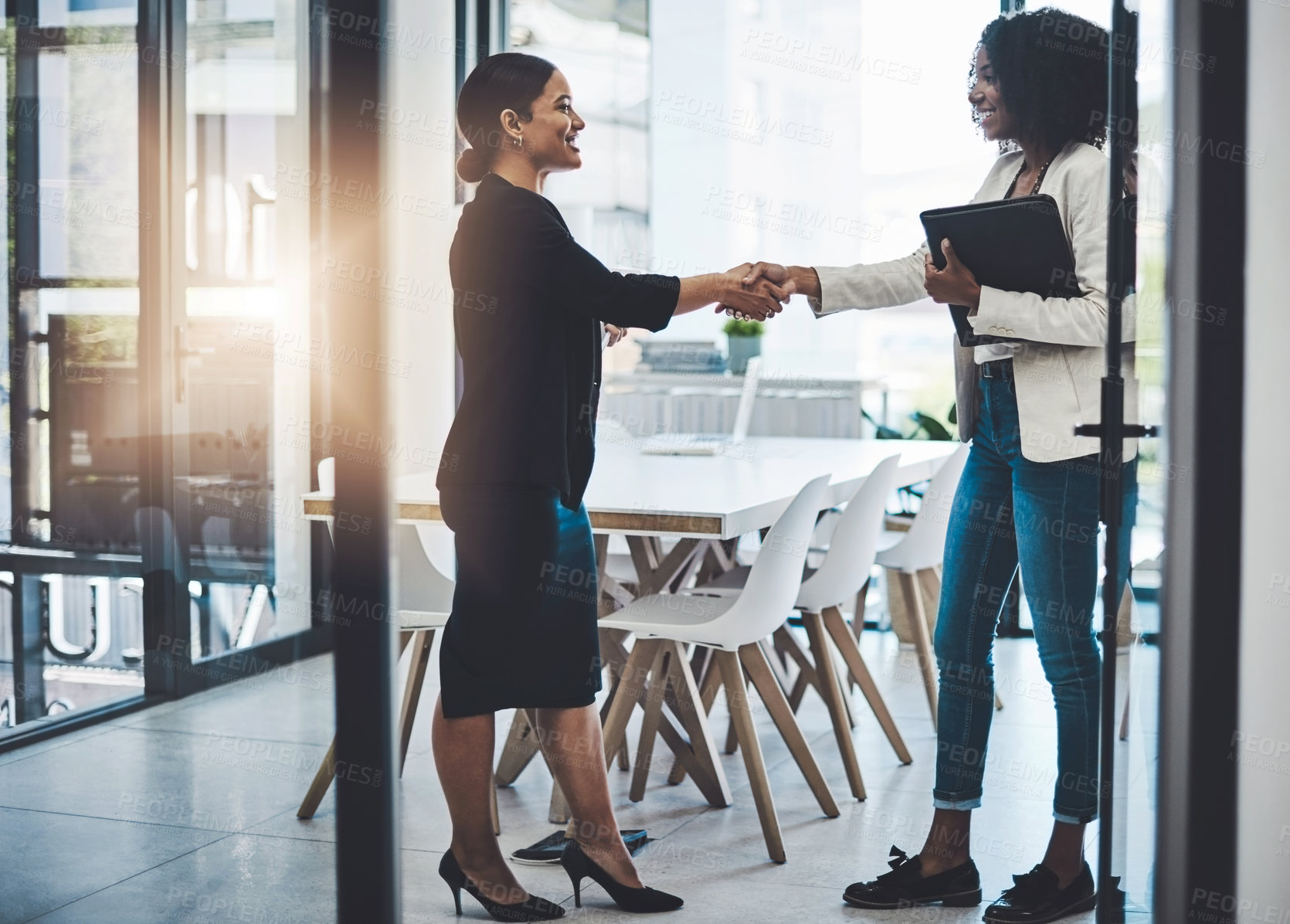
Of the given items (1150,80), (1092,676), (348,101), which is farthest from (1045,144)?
(348,101)

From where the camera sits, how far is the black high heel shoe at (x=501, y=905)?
2369mm

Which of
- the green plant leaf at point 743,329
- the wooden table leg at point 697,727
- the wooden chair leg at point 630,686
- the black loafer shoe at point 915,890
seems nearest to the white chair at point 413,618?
the wooden chair leg at point 630,686

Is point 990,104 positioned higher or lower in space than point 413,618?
higher

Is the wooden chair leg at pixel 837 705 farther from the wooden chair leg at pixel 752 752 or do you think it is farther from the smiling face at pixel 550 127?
the smiling face at pixel 550 127

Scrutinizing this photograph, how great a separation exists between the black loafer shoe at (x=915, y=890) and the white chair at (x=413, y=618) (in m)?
0.87

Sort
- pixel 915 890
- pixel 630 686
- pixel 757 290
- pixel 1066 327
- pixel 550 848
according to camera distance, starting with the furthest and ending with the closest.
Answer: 1. pixel 630 686
2. pixel 550 848
3. pixel 757 290
4. pixel 915 890
5. pixel 1066 327

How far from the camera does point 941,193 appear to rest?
534cm

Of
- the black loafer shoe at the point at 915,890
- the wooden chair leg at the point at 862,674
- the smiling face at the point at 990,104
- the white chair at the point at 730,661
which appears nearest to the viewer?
the smiling face at the point at 990,104

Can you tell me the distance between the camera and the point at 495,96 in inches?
93.0

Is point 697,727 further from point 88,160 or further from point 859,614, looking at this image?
point 88,160

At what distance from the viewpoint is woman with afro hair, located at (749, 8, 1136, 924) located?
2256 mm

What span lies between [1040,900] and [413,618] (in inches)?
57.5

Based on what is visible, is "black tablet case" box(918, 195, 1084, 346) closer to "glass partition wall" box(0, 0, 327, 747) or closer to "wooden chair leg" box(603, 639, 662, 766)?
"wooden chair leg" box(603, 639, 662, 766)

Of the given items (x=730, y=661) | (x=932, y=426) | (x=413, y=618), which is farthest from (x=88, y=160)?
(x=932, y=426)
